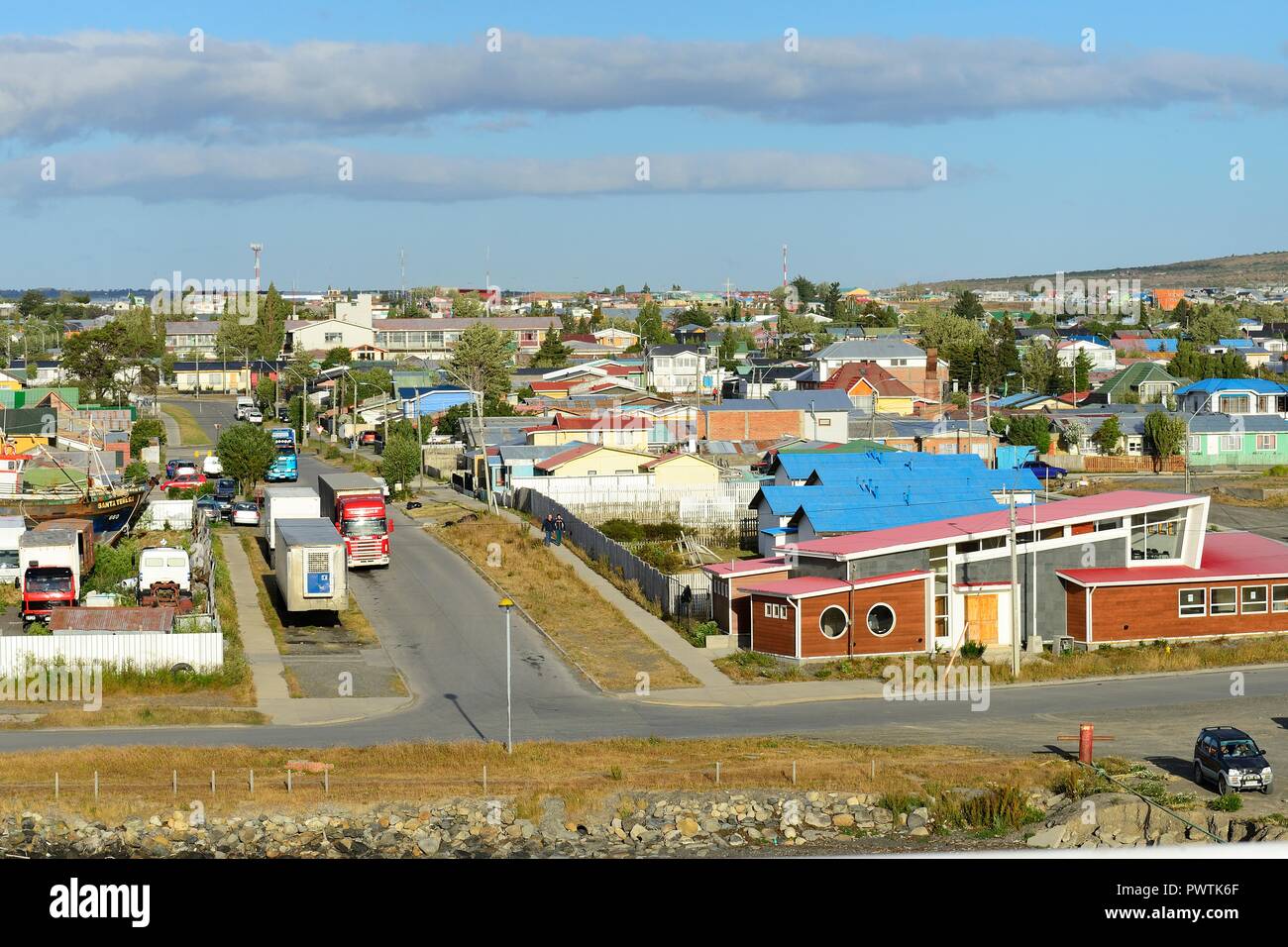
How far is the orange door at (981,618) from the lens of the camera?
3925 centimetres

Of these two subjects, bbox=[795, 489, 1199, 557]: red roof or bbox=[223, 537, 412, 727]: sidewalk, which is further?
bbox=[795, 489, 1199, 557]: red roof

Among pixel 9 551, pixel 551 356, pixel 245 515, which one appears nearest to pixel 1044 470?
pixel 245 515

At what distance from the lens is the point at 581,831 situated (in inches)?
1016

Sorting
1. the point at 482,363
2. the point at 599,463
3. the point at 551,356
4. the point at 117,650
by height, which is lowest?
the point at 117,650

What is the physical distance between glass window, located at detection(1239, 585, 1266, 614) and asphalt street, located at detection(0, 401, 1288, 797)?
287 cm

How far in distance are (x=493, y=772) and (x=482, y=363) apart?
9460 cm

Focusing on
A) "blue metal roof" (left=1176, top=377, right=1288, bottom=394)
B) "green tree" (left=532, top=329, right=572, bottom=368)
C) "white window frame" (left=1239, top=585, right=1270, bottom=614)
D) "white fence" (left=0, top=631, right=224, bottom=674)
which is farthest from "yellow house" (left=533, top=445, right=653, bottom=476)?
"green tree" (left=532, top=329, right=572, bottom=368)

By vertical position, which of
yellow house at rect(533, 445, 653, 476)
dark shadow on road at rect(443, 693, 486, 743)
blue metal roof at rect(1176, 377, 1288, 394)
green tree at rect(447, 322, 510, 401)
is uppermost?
green tree at rect(447, 322, 510, 401)

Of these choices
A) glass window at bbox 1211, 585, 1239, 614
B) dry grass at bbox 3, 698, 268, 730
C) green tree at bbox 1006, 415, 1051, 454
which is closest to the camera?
dry grass at bbox 3, 698, 268, 730

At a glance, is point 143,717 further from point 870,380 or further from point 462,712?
point 870,380

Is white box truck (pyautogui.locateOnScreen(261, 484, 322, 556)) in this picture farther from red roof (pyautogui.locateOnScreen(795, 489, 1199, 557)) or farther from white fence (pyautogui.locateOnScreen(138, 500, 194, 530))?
red roof (pyautogui.locateOnScreen(795, 489, 1199, 557))

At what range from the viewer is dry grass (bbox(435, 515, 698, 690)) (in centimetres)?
3759
